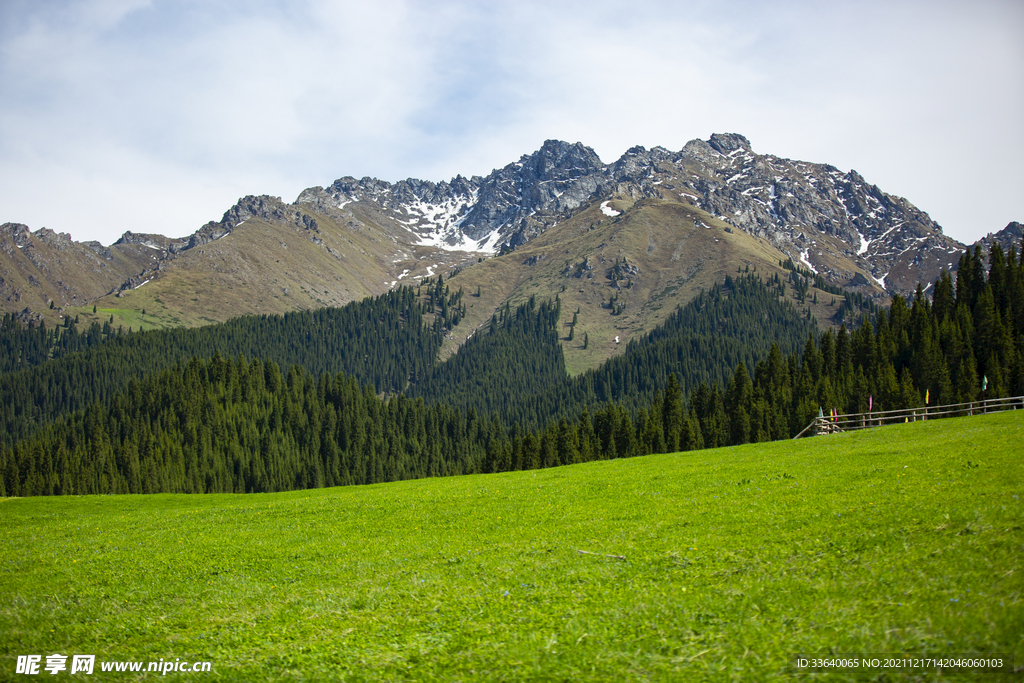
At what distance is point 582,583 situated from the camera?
666 inches

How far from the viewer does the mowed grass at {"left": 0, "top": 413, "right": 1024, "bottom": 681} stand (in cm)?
1202

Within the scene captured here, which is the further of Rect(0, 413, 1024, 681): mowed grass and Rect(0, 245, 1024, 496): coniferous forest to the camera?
Rect(0, 245, 1024, 496): coniferous forest

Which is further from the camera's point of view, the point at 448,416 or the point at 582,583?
the point at 448,416

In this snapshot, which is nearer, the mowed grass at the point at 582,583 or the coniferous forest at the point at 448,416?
the mowed grass at the point at 582,583

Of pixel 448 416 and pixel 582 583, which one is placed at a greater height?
pixel 448 416

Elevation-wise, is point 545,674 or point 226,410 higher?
point 226,410

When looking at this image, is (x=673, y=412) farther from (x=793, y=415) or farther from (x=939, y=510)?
(x=939, y=510)

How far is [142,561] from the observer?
24328 millimetres

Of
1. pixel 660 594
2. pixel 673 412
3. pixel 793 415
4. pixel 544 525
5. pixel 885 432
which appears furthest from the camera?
pixel 673 412

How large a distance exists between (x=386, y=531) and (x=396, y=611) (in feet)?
41.5

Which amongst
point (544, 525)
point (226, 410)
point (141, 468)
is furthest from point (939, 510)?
point (226, 410)

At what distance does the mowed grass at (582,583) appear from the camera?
1202 centimetres

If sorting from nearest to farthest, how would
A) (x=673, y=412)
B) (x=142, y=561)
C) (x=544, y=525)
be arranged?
(x=142, y=561) → (x=544, y=525) → (x=673, y=412)

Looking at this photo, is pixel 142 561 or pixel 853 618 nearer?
pixel 853 618
